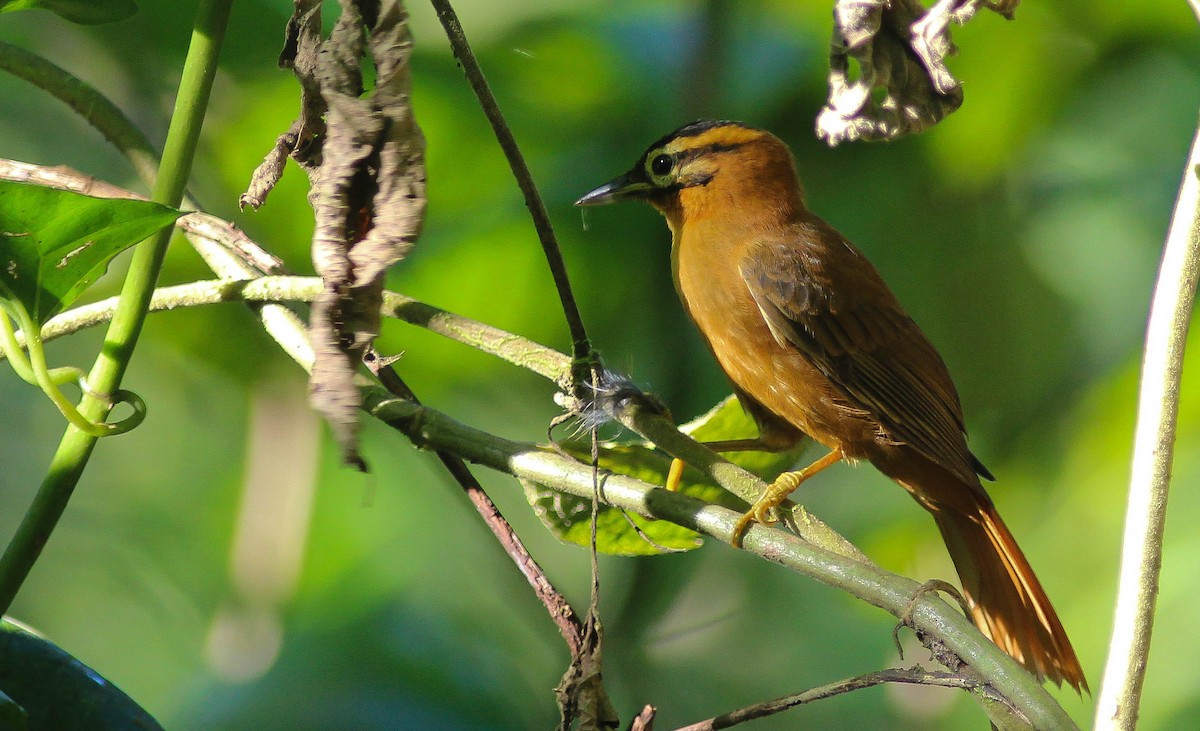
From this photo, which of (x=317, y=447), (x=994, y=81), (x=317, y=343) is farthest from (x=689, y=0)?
(x=317, y=343)

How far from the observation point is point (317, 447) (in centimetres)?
186

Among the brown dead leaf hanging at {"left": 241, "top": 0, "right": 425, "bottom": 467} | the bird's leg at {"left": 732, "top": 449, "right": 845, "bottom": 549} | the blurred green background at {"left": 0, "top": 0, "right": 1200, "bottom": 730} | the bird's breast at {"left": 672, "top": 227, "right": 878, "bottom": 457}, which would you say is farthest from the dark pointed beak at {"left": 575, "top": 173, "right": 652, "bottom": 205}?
the brown dead leaf hanging at {"left": 241, "top": 0, "right": 425, "bottom": 467}

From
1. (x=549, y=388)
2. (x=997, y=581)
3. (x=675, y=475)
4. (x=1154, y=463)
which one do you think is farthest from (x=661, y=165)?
(x=1154, y=463)

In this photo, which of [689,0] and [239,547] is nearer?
[239,547]

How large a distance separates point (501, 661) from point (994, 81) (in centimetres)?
141

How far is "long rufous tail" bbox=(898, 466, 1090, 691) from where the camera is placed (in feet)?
4.16

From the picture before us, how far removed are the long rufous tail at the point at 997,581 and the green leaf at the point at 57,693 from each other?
0.94 meters

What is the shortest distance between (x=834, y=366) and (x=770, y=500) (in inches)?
23.8

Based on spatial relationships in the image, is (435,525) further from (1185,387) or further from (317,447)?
(1185,387)

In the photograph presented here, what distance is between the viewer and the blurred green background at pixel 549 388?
5.82ft

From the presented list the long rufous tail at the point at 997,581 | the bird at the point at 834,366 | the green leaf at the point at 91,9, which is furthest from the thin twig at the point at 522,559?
the long rufous tail at the point at 997,581

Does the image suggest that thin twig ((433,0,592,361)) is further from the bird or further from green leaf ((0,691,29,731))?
the bird

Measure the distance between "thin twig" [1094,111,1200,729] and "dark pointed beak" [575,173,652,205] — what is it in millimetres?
863

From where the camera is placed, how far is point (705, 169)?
1513mm
